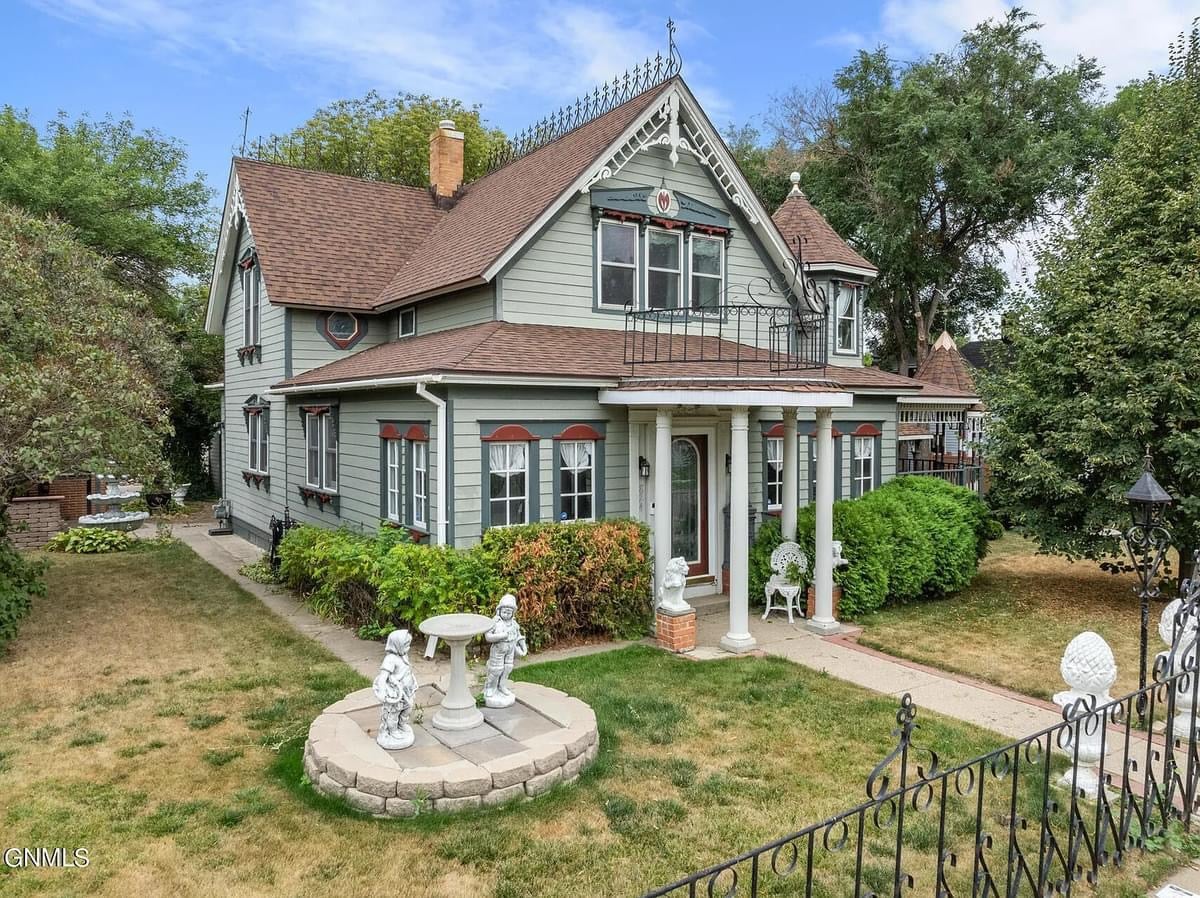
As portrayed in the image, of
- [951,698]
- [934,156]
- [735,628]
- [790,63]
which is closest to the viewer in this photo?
[951,698]

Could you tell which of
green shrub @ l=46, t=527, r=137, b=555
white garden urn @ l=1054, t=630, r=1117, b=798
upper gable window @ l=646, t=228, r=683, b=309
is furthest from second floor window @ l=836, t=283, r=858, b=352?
green shrub @ l=46, t=527, r=137, b=555

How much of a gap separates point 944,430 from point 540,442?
16508mm

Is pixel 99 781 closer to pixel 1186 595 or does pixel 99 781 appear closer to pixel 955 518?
pixel 1186 595

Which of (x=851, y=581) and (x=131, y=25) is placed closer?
(x=851, y=581)

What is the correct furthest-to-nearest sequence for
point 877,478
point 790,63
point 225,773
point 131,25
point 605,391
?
point 790,63, point 131,25, point 877,478, point 605,391, point 225,773

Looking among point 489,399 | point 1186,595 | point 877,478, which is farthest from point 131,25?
point 1186,595

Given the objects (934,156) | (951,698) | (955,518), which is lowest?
(951,698)

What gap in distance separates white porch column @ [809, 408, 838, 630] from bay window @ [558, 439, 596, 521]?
10.6ft

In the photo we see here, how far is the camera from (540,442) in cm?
1070

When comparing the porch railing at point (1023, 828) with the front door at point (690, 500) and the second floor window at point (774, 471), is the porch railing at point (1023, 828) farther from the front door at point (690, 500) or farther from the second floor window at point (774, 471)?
the second floor window at point (774, 471)

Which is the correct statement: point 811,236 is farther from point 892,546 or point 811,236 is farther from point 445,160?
point 445,160

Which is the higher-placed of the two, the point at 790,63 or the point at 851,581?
Result: the point at 790,63

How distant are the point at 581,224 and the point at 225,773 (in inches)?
365

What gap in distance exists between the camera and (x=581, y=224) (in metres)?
12.6
